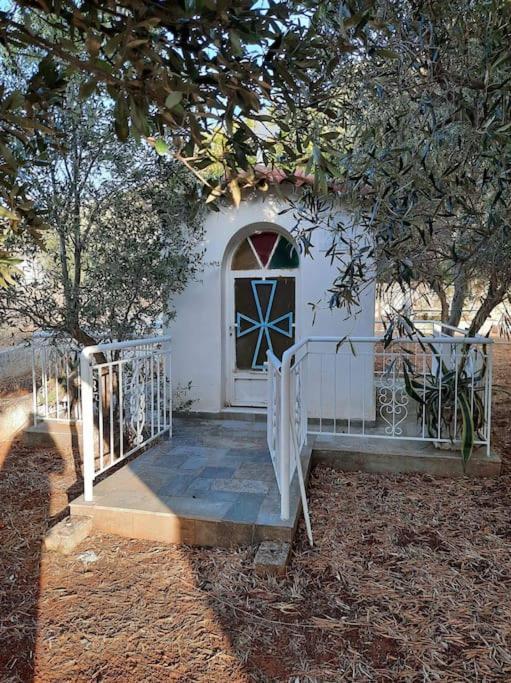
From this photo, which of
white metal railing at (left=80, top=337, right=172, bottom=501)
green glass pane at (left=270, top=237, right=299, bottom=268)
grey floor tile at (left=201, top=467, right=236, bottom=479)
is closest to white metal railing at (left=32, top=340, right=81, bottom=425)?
white metal railing at (left=80, top=337, right=172, bottom=501)

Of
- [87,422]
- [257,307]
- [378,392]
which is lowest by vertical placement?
[378,392]

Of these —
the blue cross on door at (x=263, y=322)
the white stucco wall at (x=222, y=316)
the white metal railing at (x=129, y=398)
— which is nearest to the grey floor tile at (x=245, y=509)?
the white metal railing at (x=129, y=398)

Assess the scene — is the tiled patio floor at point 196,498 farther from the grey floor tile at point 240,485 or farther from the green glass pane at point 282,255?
the green glass pane at point 282,255

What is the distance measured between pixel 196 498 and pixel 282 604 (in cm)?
115

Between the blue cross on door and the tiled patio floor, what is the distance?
1.77m

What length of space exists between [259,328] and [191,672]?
4498 mm

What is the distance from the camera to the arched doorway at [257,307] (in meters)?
6.20

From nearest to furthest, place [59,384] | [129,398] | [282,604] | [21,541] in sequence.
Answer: [282,604]
[21,541]
[129,398]
[59,384]

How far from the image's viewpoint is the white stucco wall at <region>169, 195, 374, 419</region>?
5.78 meters

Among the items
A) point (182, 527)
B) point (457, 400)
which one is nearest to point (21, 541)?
point (182, 527)

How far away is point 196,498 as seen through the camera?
11.7ft

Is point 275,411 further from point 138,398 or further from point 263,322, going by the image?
point 263,322

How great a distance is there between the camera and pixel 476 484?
4285mm

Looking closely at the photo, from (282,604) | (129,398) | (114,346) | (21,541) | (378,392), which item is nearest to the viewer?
(282,604)
